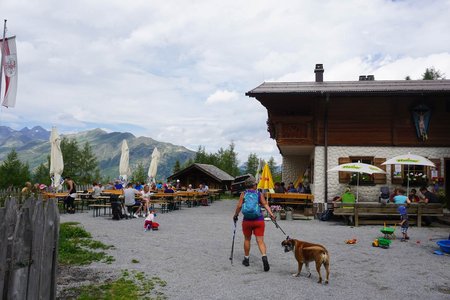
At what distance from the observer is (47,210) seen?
4.10 m

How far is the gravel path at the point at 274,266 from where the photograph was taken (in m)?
5.96

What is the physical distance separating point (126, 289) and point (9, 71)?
546 inches

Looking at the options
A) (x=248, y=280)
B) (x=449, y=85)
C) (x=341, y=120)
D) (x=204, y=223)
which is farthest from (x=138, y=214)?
(x=449, y=85)

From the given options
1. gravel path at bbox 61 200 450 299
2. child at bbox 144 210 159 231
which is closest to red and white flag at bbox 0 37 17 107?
gravel path at bbox 61 200 450 299

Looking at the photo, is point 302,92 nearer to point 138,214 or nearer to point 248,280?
point 138,214

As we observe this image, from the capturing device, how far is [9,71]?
16.2 metres

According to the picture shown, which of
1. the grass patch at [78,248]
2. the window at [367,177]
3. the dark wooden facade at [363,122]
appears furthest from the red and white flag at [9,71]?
the window at [367,177]

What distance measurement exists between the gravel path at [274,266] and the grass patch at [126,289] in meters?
0.21

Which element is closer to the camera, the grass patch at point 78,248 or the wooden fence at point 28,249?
the wooden fence at point 28,249

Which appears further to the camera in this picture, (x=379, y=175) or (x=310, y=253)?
(x=379, y=175)

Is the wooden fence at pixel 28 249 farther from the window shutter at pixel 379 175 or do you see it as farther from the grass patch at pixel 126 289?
the window shutter at pixel 379 175

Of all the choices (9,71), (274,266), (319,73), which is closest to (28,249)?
(274,266)

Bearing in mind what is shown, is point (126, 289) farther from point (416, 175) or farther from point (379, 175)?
point (416, 175)

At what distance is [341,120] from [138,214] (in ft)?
33.8
